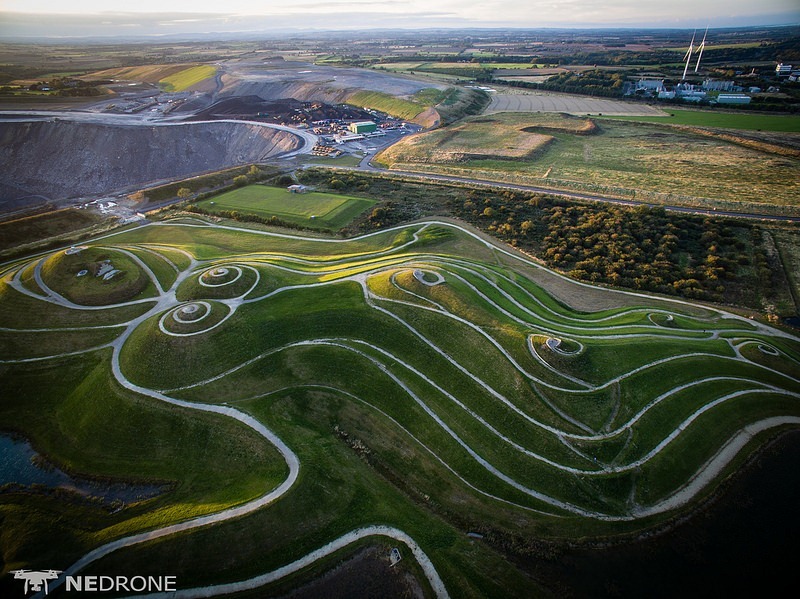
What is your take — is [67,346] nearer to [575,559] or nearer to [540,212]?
[575,559]

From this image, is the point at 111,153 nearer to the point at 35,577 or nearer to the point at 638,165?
the point at 35,577

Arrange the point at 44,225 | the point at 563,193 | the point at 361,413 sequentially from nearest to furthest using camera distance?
the point at 361,413, the point at 44,225, the point at 563,193

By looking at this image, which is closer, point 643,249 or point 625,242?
point 643,249

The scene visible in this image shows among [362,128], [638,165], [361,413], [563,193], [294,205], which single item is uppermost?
[362,128]

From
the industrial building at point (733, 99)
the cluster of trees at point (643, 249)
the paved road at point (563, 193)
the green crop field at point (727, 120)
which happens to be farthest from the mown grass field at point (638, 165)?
the industrial building at point (733, 99)

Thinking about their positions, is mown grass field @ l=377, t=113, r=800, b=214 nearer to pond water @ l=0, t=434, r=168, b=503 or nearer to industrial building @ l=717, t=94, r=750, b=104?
industrial building @ l=717, t=94, r=750, b=104

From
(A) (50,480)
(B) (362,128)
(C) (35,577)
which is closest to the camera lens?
(C) (35,577)

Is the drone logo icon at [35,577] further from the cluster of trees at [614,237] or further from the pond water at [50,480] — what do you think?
the cluster of trees at [614,237]

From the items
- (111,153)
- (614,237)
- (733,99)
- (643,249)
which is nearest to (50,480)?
(614,237)
